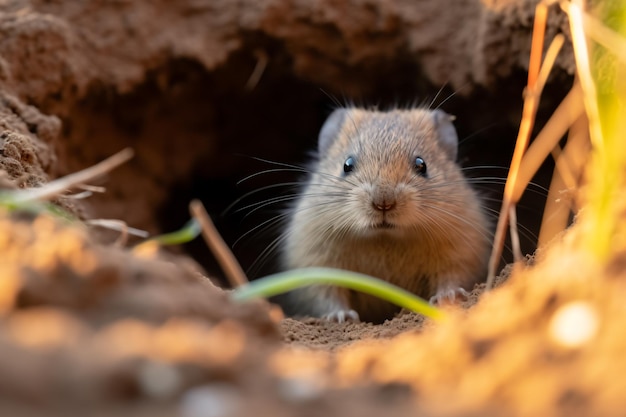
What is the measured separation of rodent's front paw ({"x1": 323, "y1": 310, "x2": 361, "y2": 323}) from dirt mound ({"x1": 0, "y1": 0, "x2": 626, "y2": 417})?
217mm

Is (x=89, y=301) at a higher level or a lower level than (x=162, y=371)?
higher

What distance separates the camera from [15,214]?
9.37ft

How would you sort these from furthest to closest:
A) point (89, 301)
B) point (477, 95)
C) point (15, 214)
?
point (477, 95), point (15, 214), point (89, 301)

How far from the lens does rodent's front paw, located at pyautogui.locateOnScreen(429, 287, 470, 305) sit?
4.94m

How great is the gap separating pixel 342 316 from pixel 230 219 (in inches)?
162

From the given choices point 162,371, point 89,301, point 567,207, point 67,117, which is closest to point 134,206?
point 67,117

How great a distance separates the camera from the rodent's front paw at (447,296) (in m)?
4.94

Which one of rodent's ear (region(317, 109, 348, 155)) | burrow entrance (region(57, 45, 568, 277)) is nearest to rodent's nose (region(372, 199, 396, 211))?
rodent's ear (region(317, 109, 348, 155))

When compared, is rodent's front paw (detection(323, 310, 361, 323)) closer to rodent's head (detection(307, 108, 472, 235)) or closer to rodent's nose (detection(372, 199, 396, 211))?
rodent's head (detection(307, 108, 472, 235))

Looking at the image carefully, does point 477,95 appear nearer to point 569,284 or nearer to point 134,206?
point 134,206

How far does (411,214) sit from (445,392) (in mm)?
3205

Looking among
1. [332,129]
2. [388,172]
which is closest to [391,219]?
[388,172]

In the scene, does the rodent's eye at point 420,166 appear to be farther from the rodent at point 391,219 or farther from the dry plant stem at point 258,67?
the dry plant stem at point 258,67

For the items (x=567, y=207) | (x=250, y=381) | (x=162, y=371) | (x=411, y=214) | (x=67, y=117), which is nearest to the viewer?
(x=162, y=371)
